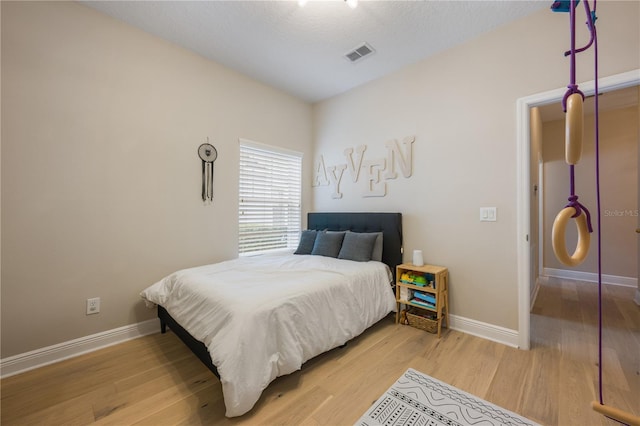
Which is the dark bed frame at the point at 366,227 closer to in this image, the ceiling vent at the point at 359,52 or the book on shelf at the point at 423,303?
the book on shelf at the point at 423,303

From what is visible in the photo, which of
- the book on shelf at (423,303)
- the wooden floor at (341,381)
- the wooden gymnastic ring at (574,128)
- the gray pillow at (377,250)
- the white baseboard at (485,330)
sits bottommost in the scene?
the wooden floor at (341,381)

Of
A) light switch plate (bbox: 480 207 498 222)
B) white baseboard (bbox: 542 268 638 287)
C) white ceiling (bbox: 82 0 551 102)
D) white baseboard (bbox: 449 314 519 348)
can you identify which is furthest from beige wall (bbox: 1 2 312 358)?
white baseboard (bbox: 542 268 638 287)

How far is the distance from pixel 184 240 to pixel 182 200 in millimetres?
411

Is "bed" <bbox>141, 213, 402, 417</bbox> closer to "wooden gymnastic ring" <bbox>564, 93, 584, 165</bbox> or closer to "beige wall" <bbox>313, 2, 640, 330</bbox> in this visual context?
"beige wall" <bbox>313, 2, 640, 330</bbox>

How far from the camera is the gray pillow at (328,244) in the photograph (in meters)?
3.02

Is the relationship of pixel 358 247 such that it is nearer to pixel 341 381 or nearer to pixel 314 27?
pixel 341 381

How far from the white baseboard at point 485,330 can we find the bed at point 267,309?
2.28ft

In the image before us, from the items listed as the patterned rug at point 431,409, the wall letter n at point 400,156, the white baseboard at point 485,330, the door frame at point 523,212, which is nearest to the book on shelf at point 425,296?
the white baseboard at point 485,330

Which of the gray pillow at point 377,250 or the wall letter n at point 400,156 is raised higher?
the wall letter n at point 400,156

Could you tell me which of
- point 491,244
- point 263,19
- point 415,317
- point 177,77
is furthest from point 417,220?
point 177,77

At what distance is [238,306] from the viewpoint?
1568mm

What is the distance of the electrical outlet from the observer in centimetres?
216

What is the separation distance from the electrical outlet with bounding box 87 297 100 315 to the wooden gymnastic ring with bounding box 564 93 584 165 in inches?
124

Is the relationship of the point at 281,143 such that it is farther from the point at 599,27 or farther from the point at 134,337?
the point at 599,27
